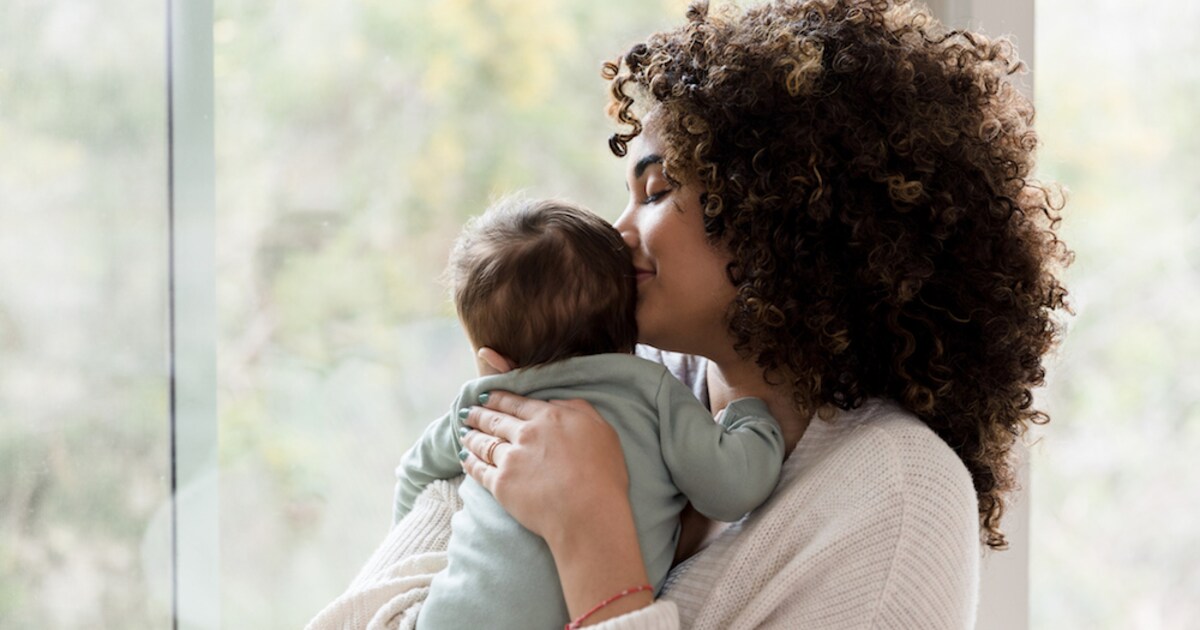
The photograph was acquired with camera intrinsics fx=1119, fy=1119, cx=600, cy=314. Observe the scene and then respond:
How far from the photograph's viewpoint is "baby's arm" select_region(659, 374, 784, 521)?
1.28m

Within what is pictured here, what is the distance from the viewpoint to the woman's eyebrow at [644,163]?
1.40m

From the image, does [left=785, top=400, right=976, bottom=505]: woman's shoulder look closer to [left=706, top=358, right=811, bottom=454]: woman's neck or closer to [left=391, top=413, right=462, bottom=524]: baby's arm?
[left=706, top=358, right=811, bottom=454]: woman's neck

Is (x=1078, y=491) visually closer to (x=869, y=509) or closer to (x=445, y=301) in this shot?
(x=869, y=509)

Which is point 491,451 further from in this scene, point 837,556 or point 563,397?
point 837,556

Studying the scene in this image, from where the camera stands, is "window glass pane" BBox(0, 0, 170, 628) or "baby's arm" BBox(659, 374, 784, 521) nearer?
"baby's arm" BBox(659, 374, 784, 521)

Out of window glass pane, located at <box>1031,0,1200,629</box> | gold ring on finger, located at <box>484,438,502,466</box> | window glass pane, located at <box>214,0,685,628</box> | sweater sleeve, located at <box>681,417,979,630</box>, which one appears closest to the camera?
sweater sleeve, located at <box>681,417,979,630</box>

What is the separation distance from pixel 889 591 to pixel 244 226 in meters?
1.00

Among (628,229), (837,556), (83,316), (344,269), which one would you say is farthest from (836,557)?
(83,316)

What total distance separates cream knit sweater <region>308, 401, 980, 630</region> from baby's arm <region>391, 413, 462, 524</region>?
11 centimetres

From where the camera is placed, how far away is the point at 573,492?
1257 mm

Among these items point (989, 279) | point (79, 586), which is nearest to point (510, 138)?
point (989, 279)

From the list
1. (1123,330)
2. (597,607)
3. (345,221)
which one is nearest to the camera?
(597,607)

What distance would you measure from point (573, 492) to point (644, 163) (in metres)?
0.43

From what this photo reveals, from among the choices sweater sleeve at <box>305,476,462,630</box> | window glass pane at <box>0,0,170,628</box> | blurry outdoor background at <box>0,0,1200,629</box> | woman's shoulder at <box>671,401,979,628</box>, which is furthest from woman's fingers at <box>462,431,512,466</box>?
window glass pane at <box>0,0,170,628</box>
